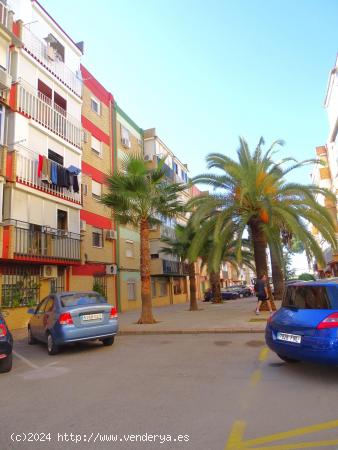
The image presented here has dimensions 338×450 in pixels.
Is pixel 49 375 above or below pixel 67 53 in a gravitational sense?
below

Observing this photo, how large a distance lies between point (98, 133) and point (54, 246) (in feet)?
33.3

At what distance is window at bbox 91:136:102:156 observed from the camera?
23905mm

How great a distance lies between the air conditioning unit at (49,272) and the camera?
17203mm

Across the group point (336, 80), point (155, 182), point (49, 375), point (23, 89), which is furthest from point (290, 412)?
point (336, 80)

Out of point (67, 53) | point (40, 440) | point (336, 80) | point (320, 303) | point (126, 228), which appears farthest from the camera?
point (126, 228)

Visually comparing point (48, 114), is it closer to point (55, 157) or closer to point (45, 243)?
point (55, 157)

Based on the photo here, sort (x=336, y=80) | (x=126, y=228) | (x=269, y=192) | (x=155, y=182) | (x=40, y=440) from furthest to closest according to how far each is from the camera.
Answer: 1. (x=126, y=228)
2. (x=336, y=80)
3. (x=269, y=192)
4. (x=155, y=182)
5. (x=40, y=440)

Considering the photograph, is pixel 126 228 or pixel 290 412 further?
pixel 126 228

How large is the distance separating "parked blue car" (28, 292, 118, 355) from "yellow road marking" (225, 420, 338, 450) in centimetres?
576

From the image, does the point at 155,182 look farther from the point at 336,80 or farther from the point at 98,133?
the point at 336,80

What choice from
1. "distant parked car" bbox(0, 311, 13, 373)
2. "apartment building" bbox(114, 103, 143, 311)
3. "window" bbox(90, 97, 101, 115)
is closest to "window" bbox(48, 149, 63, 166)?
"window" bbox(90, 97, 101, 115)

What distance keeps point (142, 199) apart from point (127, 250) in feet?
40.4

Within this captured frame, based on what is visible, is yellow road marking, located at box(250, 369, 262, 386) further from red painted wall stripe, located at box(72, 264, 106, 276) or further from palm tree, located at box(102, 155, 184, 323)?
red painted wall stripe, located at box(72, 264, 106, 276)

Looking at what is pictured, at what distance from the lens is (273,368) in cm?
662
